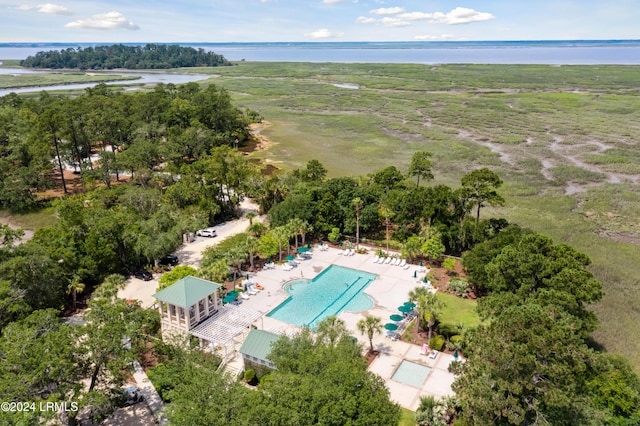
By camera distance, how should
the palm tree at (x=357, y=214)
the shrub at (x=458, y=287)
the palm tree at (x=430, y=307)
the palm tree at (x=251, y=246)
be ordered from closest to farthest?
1. the palm tree at (x=430, y=307)
2. the shrub at (x=458, y=287)
3. the palm tree at (x=251, y=246)
4. the palm tree at (x=357, y=214)

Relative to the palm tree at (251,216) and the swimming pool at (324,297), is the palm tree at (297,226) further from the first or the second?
the palm tree at (251,216)

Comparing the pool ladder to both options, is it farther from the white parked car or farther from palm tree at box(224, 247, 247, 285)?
the white parked car

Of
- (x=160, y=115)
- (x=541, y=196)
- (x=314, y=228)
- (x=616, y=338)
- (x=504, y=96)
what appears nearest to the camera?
(x=616, y=338)

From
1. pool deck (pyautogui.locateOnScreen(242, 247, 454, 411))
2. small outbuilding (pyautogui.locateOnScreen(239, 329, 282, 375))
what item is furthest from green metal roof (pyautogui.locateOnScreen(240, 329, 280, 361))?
pool deck (pyautogui.locateOnScreen(242, 247, 454, 411))

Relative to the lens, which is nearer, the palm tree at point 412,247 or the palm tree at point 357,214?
the palm tree at point 412,247

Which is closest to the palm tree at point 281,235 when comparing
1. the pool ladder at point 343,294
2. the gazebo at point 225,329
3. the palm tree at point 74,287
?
the pool ladder at point 343,294

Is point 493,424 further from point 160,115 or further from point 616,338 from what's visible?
point 160,115

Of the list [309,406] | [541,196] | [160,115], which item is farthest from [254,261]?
[160,115]
